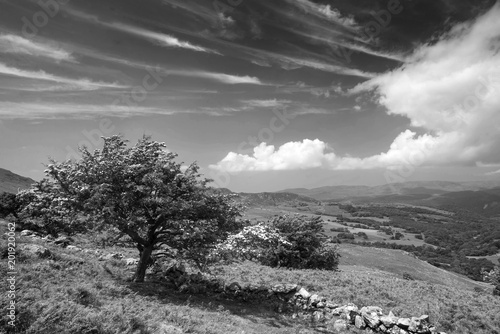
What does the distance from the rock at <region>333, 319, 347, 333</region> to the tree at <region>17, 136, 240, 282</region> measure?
9114 mm

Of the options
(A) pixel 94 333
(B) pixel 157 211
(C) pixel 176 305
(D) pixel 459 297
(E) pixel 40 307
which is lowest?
(D) pixel 459 297

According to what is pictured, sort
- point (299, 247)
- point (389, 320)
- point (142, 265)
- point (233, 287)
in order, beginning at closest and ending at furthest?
1. point (389, 320)
2. point (142, 265)
3. point (233, 287)
4. point (299, 247)

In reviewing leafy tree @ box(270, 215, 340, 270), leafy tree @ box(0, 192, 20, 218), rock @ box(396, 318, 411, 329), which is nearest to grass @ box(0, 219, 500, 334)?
rock @ box(396, 318, 411, 329)

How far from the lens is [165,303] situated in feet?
55.3

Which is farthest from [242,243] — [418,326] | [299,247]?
[299,247]

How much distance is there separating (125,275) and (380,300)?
19466 mm

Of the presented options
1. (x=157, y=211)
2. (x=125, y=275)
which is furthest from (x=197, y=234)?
(x=125, y=275)

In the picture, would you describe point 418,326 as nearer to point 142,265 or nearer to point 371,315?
point 371,315

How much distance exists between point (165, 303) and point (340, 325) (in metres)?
11.2

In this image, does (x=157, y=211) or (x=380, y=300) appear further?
(x=380, y=300)

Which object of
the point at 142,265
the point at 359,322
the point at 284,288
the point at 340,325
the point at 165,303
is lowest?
the point at 340,325

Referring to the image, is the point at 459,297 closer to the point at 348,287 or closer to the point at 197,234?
the point at 348,287

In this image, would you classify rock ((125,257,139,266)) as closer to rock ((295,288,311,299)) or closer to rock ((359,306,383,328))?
rock ((295,288,311,299))

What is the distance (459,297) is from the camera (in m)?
24.7
